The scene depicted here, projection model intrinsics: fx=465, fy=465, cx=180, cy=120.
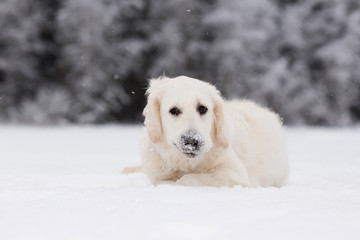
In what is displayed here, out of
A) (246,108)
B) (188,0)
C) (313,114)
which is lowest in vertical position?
(313,114)

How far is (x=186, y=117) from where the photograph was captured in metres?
3.59

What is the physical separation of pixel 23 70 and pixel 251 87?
35.9 feet

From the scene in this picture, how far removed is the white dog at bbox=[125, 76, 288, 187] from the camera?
357 cm

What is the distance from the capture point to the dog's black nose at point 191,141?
3.41 meters

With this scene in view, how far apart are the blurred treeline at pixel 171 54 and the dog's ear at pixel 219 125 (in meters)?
15.9

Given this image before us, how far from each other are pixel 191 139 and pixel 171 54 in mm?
19638

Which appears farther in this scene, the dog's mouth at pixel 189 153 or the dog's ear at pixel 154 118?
the dog's ear at pixel 154 118

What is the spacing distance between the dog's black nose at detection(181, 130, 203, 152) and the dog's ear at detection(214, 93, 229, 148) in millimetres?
506

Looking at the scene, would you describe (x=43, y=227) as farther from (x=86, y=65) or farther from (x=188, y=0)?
(x=188, y=0)

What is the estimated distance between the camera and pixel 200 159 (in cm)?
389

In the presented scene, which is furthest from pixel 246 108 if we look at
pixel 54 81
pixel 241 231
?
pixel 54 81

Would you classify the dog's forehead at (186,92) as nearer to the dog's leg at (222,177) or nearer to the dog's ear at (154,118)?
the dog's ear at (154,118)

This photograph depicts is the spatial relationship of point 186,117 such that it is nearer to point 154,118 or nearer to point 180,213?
point 154,118

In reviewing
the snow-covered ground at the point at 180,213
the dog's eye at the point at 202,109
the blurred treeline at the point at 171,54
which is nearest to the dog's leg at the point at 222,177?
the snow-covered ground at the point at 180,213
